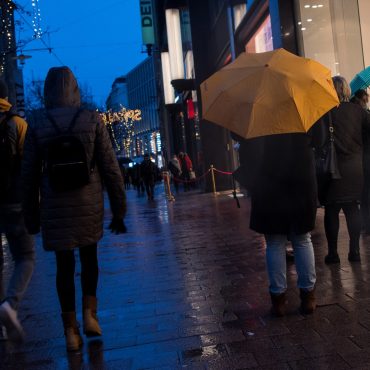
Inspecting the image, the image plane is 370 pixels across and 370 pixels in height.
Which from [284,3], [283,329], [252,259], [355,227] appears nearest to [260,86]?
[283,329]

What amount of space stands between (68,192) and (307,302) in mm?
1910

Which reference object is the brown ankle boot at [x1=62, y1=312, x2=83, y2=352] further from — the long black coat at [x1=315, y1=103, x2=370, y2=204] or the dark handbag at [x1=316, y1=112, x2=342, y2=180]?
the long black coat at [x1=315, y1=103, x2=370, y2=204]

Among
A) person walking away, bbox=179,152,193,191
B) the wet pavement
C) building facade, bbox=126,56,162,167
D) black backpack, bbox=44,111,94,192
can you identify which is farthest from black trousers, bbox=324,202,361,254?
building facade, bbox=126,56,162,167

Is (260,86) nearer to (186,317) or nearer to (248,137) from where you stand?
(248,137)

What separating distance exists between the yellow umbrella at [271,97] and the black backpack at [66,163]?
3.85 ft

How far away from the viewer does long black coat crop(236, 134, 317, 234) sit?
4250mm

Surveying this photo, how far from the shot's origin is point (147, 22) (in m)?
42.0

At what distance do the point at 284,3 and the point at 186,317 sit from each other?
26.5 ft

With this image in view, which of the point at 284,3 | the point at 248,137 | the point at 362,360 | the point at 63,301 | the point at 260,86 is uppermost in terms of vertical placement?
the point at 284,3

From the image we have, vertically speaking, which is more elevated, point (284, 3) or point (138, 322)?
point (284, 3)

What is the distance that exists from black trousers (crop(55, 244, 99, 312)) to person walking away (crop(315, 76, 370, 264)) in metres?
2.85

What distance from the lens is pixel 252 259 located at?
679 cm

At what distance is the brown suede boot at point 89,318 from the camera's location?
3980 mm

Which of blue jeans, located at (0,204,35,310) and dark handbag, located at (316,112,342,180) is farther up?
dark handbag, located at (316,112,342,180)
